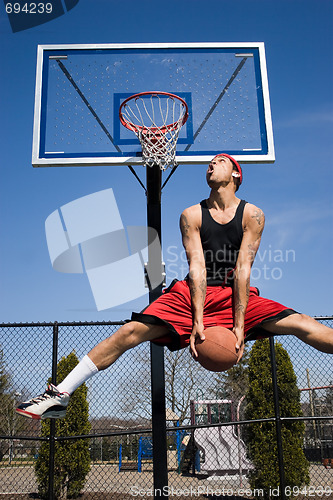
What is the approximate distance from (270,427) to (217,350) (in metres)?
5.00

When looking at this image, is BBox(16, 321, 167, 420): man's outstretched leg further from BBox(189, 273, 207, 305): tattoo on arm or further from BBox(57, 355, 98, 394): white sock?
BBox(189, 273, 207, 305): tattoo on arm

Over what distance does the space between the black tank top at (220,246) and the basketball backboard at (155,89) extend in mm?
1895

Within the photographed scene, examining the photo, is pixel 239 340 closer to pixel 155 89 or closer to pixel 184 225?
pixel 184 225

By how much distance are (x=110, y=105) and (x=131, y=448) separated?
9864mm

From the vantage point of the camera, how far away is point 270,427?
7078 millimetres

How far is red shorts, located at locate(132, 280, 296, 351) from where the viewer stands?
3.05 meters

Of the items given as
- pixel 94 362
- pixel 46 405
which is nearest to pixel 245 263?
pixel 94 362

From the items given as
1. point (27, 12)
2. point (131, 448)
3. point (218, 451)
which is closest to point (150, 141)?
point (27, 12)

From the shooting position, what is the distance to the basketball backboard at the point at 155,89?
5.07 metres

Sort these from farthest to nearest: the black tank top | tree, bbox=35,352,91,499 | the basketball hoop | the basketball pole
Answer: tree, bbox=35,352,91,499, the basketball hoop, the basketball pole, the black tank top

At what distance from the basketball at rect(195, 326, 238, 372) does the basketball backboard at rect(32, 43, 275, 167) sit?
267cm

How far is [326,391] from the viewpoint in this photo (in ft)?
42.1

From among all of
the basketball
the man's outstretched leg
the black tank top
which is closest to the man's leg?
the basketball

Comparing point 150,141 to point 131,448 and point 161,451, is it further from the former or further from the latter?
point 131,448
